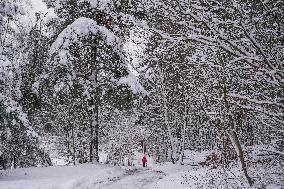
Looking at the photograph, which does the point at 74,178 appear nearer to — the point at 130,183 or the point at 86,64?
the point at 130,183

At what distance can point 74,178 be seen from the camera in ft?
42.3

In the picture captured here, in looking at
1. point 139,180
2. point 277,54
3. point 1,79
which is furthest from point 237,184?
point 1,79

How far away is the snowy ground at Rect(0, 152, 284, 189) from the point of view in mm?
10719

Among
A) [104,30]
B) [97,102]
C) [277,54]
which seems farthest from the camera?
[97,102]

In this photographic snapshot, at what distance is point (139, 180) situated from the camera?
14234mm

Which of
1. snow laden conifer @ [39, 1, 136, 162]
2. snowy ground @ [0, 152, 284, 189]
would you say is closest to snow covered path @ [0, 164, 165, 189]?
snowy ground @ [0, 152, 284, 189]

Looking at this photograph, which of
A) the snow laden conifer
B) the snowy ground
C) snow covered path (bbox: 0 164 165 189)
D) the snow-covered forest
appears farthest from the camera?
the snow laden conifer

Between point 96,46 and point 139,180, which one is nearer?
point 139,180

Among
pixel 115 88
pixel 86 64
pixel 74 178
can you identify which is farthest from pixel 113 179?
pixel 86 64

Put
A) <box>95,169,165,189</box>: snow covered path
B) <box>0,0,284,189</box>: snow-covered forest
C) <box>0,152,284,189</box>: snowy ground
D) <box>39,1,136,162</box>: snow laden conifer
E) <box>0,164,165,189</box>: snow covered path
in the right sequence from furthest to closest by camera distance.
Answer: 1. <box>39,1,136,162</box>: snow laden conifer
2. <box>95,169,165,189</box>: snow covered path
3. <box>0,164,165,189</box>: snow covered path
4. <box>0,152,284,189</box>: snowy ground
5. <box>0,0,284,189</box>: snow-covered forest

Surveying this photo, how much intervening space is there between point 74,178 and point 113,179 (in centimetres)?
175

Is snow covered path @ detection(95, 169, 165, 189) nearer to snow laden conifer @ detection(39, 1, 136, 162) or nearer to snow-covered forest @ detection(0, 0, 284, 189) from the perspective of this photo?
snow-covered forest @ detection(0, 0, 284, 189)

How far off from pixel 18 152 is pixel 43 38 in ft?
20.6

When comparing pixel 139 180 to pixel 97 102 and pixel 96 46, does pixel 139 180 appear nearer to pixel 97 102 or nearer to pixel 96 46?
pixel 97 102
